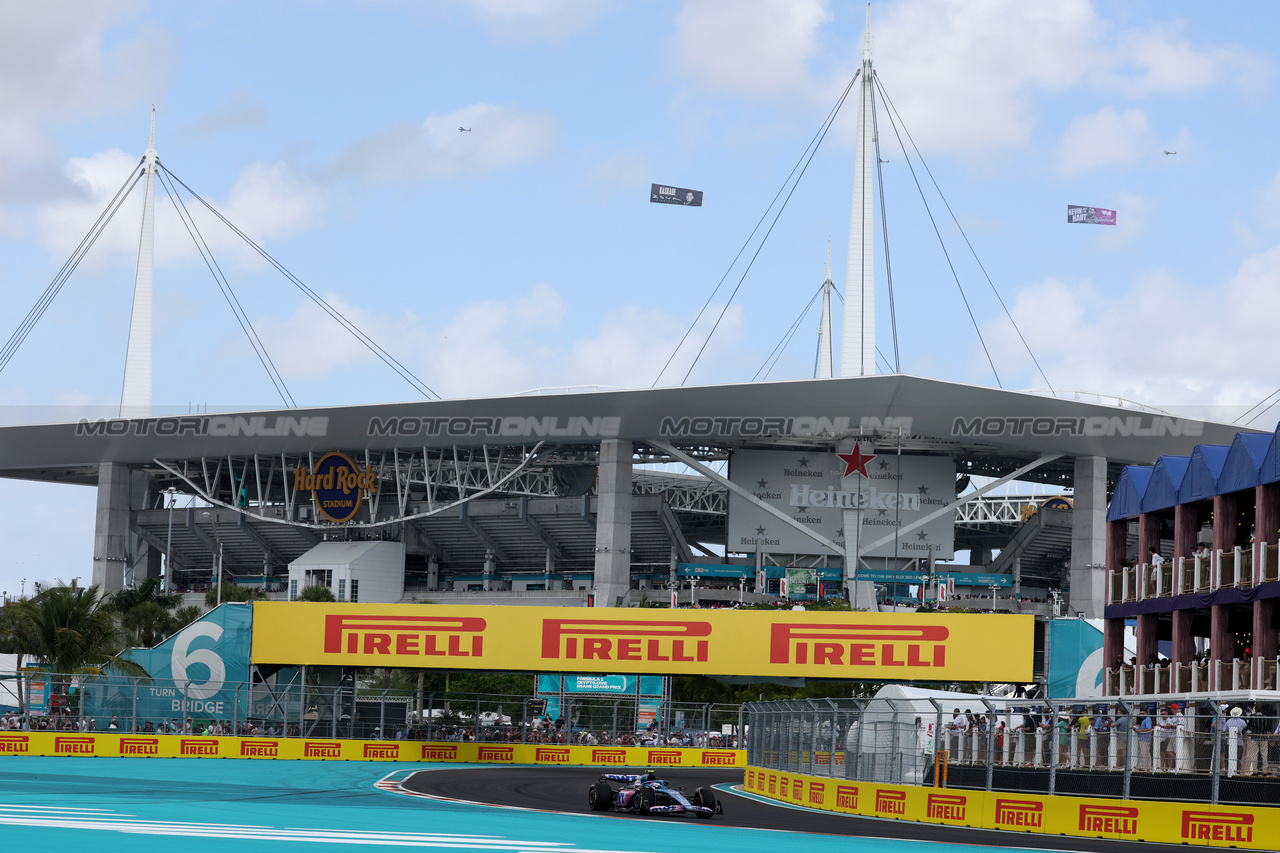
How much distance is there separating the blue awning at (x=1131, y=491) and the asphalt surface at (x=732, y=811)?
12.7 m

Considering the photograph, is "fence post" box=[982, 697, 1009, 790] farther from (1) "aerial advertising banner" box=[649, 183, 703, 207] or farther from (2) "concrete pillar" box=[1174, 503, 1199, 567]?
(1) "aerial advertising banner" box=[649, 183, 703, 207]

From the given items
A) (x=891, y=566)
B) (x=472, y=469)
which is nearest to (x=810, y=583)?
(x=891, y=566)

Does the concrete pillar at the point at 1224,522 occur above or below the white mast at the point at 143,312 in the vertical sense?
below

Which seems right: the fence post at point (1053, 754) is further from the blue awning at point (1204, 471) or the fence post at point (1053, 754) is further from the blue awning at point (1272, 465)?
the blue awning at point (1204, 471)

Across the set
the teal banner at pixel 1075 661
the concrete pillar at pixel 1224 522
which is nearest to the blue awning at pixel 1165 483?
the concrete pillar at pixel 1224 522

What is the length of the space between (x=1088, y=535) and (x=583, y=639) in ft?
152

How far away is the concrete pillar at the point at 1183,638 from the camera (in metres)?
35.6

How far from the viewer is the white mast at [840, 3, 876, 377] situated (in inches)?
3063

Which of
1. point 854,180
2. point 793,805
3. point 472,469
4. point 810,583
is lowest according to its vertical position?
point 793,805

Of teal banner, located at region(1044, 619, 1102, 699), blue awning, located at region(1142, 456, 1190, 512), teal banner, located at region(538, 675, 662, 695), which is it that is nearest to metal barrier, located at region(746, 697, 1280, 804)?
blue awning, located at region(1142, 456, 1190, 512)

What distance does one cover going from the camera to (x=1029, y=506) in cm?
10619

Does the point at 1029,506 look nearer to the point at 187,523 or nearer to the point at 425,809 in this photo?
the point at 187,523

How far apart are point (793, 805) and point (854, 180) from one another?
2200 inches

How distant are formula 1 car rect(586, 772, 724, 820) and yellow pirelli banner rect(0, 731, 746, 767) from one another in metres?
19.8
